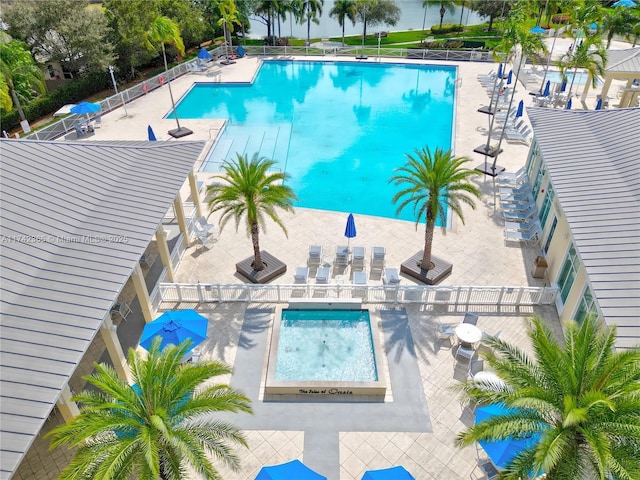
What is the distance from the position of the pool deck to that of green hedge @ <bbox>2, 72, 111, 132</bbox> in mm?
16981

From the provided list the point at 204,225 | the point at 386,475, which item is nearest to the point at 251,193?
the point at 204,225

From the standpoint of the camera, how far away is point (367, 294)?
17.4m

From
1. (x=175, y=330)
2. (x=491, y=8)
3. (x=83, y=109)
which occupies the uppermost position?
(x=491, y=8)

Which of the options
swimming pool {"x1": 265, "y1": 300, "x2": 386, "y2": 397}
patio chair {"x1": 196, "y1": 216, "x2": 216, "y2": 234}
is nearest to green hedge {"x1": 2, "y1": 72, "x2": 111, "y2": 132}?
patio chair {"x1": 196, "y1": 216, "x2": 216, "y2": 234}

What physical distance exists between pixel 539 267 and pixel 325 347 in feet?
31.3

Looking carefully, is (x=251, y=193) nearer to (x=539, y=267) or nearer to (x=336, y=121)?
(x=539, y=267)

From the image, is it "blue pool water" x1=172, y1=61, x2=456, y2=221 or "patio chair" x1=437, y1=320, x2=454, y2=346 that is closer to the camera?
"patio chair" x1=437, y1=320, x2=454, y2=346

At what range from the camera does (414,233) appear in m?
21.4

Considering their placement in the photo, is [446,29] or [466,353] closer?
[466,353]

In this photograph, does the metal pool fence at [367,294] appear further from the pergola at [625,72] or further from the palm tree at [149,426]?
the pergola at [625,72]

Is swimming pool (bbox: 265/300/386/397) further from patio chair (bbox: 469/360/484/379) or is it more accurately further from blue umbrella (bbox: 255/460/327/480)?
blue umbrella (bbox: 255/460/327/480)

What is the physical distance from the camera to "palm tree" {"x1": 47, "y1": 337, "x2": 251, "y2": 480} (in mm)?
8383

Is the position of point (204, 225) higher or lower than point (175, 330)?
lower

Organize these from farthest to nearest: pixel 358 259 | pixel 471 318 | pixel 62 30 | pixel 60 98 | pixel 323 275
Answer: pixel 60 98 < pixel 62 30 < pixel 358 259 < pixel 323 275 < pixel 471 318
